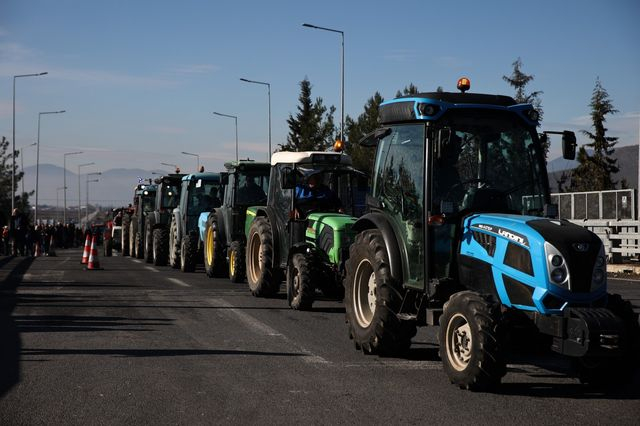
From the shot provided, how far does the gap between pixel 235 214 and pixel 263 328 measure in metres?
7.69

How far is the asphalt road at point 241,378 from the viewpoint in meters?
7.08

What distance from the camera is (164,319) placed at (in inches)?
511

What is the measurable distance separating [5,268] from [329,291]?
14252 mm

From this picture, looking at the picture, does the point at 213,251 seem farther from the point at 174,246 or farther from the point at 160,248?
the point at 160,248

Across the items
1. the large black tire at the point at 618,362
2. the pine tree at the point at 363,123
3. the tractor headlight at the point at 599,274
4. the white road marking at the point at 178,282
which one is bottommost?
the white road marking at the point at 178,282

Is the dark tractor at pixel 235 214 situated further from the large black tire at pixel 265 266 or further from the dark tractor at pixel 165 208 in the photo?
the dark tractor at pixel 165 208

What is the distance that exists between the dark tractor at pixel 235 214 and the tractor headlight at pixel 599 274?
11.9 m

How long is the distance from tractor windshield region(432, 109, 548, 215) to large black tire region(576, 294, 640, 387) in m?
1.47

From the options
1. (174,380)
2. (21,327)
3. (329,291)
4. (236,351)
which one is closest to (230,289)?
(329,291)

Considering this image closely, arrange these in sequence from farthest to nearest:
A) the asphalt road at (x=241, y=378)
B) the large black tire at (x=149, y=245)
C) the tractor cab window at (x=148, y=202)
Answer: the tractor cab window at (x=148, y=202) < the large black tire at (x=149, y=245) < the asphalt road at (x=241, y=378)

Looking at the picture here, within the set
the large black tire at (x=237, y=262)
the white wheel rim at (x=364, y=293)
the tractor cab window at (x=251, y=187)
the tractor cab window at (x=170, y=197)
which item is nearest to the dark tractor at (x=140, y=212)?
the tractor cab window at (x=170, y=197)

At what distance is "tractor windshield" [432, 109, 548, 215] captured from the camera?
902cm

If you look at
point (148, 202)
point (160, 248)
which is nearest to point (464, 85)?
point (160, 248)

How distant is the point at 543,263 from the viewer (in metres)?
7.73
